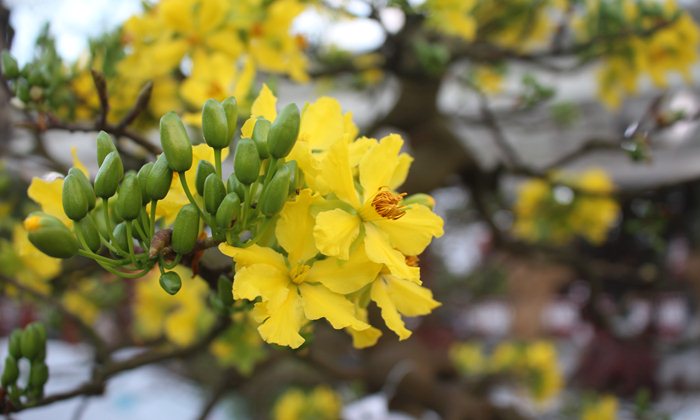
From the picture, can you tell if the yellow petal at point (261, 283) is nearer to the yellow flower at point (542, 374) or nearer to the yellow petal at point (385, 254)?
the yellow petal at point (385, 254)

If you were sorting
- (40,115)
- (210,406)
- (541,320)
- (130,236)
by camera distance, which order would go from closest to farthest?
(130,236), (40,115), (210,406), (541,320)

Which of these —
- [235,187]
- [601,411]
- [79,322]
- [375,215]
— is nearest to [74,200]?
[235,187]

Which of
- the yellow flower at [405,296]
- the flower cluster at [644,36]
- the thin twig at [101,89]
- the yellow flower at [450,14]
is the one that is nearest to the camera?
the yellow flower at [405,296]

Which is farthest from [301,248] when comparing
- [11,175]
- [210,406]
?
[11,175]

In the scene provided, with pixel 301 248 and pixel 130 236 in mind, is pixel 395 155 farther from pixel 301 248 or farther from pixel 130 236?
pixel 130 236

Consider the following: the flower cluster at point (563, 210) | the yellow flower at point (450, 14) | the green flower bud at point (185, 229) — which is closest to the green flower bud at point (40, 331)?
the green flower bud at point (185, 229)

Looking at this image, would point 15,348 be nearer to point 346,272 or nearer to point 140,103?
point 140,103
